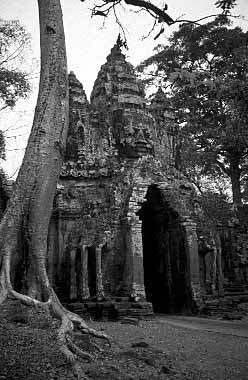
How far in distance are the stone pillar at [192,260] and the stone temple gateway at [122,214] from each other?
0.03 m

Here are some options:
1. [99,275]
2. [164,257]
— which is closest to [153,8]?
[99,275]

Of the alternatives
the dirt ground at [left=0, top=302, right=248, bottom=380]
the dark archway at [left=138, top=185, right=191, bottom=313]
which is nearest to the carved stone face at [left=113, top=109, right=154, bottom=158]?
the dark archway at [left=138, top=185, right=191, bottom=313]

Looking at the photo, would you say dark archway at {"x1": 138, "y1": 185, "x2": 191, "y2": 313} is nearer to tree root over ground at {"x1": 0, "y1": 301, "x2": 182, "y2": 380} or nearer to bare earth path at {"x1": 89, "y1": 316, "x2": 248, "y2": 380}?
bare earth path at {"x1": 89, "y1": 316, "x2": 248, "y2": 380}

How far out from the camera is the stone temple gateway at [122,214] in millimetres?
9992

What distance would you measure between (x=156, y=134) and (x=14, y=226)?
901cm

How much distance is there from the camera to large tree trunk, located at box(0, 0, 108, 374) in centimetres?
515

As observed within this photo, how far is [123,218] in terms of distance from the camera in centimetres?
1034

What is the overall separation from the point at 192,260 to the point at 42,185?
627 cm

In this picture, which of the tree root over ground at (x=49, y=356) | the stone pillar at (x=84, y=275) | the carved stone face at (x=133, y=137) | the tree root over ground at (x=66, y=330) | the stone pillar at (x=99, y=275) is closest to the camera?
the tree root over ground at (x=49, y=356)

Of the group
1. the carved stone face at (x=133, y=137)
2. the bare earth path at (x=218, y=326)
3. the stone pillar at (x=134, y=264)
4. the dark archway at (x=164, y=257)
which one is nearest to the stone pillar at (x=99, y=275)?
the stone pillar at (x=134, y=264)

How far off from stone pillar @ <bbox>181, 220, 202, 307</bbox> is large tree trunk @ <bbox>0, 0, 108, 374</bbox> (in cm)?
575

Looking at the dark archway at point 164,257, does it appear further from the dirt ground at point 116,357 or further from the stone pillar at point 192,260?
the dirt ground at point 116,357

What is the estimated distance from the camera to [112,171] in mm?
11711

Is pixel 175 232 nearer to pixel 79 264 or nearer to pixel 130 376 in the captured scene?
pixel 79 264
